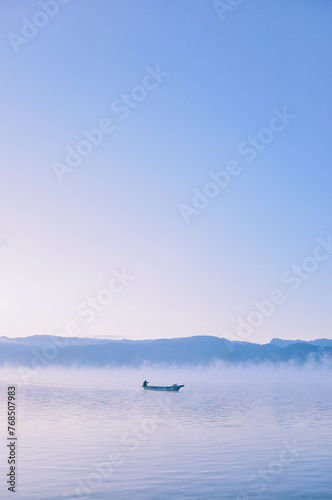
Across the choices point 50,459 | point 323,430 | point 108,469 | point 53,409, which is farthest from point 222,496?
point 53,409

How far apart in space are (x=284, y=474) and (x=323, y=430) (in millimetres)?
22255

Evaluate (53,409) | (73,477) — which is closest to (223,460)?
(73,477)

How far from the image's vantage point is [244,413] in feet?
235

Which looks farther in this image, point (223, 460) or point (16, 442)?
point (16, 442)

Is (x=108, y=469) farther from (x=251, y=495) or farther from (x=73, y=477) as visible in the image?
(x=251, y=495)

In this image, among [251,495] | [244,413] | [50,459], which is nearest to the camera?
[251,495]

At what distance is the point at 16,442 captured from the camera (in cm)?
4278

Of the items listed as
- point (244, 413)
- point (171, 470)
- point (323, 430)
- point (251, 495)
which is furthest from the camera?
point (244, 413)

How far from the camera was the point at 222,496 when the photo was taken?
87.6 feet

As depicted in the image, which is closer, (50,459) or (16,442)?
(50,459)

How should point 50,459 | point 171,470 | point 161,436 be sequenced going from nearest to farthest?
point 171,470
point 50,459
point 161,436

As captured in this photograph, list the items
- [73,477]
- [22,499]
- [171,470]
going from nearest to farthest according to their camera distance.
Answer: [22,499]
[73,477]
[171,470]

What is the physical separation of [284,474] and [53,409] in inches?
2014

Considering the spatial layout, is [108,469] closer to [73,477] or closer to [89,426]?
[73,477]
